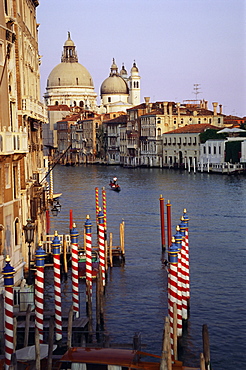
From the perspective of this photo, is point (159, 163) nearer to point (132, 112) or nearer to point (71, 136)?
point (132, 112)

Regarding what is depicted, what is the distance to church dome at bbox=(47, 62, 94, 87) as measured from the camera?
133 m

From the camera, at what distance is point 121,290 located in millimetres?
18734

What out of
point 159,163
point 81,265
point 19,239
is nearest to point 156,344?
point 19,239

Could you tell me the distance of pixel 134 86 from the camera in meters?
127

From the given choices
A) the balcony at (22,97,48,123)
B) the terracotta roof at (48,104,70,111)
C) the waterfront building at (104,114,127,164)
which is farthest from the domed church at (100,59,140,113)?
the balcony at (22,97,48,123)

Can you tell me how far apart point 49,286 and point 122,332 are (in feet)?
14.9

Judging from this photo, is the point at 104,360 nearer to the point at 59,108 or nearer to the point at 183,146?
the point at 183,146

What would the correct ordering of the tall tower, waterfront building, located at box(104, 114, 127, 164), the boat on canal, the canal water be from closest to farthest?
the canal water < the boat on canal < waterfront building, located at box(104, 114, 127, 164) < the tall tower

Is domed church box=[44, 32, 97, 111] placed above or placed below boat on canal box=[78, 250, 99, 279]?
above

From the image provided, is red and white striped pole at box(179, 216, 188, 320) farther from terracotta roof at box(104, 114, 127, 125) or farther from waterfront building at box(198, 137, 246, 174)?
terracotta roof at box(104, 114, 127, 125)

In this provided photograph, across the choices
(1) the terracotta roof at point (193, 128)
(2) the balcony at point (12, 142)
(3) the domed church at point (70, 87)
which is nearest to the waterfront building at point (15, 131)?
(2) the balcony at point (12, 142)

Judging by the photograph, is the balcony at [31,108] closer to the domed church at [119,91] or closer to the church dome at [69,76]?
the domed church at [119,91]

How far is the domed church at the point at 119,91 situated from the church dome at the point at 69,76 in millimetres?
3464

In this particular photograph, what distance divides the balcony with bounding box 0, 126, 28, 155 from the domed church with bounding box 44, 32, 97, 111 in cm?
11664
